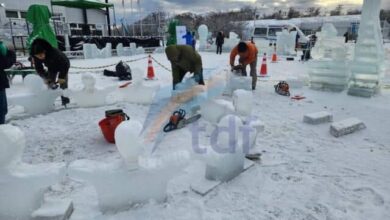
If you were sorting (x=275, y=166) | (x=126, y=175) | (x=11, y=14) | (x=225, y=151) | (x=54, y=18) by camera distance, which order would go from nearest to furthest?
(x=126, y=175) < (x=225, y=151) < (x=275, y=166) < (x=54, y=18) < (x=11, y=14)

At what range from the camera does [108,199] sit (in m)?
2.24

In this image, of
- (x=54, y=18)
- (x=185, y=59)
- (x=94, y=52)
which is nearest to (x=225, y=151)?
(x=185, y=59)

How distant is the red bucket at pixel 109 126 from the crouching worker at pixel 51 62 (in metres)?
1.96

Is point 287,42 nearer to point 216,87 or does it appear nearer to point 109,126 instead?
point 216,87

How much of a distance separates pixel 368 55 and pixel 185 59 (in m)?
4.37

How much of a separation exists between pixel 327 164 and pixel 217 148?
1.45 metres

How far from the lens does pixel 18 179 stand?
2006mm

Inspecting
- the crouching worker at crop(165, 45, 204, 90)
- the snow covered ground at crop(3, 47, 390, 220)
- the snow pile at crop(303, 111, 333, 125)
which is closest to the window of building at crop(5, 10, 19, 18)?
the snow covered ground at crop(3, 47, 390, 220)

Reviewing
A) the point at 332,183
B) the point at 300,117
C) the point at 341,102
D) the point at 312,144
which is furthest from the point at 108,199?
the point at 341,102

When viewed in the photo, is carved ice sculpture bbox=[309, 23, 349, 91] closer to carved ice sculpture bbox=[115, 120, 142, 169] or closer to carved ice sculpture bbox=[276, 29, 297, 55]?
carved ice sculpture bbox=[115, 120, 142, 169]

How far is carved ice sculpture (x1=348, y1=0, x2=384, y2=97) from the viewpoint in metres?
6.07

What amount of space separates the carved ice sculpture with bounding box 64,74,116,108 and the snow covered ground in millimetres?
187

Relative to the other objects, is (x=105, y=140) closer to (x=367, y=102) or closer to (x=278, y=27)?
(x=367, y=102)

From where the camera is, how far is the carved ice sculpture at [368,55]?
6074mm
